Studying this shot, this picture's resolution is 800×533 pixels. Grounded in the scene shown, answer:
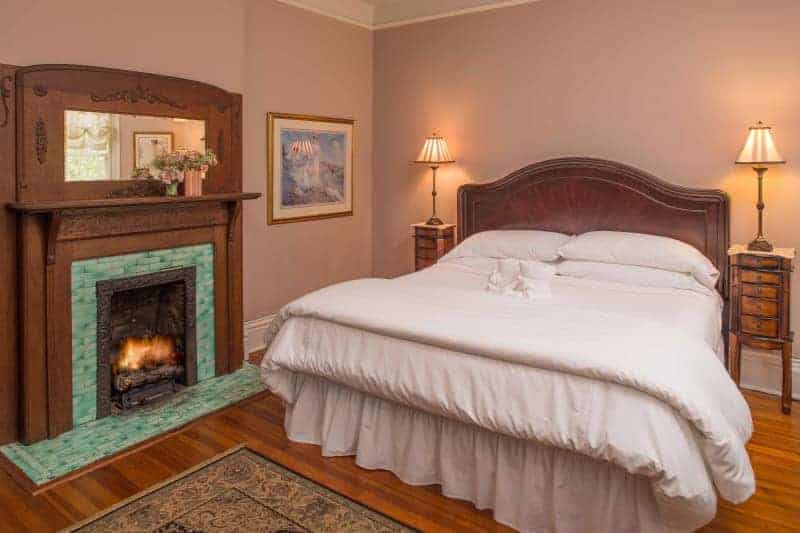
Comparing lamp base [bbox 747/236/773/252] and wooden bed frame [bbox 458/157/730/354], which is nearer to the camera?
lamp base [bbox 747/236/773/252]

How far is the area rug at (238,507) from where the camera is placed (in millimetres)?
2363

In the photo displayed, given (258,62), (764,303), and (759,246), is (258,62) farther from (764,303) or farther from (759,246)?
(764,303)

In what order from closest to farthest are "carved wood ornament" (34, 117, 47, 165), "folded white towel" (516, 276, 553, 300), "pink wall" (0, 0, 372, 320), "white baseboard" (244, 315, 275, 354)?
"carved wood ornament" (34, 117, 47, 165) < "pink wall" (0, 0, 372, 320) < "folded white towel" (516, 276, 553, 300) < "white baseboard" (244, 315, 275, 354)

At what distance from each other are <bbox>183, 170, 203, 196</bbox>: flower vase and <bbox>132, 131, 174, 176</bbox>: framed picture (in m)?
0.17

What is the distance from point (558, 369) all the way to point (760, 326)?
75.6 inches

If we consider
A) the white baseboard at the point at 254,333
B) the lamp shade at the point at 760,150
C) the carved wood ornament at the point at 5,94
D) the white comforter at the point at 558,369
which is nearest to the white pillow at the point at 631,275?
the white comforter at the point at 558,369

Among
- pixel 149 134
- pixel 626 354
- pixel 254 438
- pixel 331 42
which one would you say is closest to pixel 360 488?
pixel 254 438

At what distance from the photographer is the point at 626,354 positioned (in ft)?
7.13

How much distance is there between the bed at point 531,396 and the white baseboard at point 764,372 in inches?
24.4

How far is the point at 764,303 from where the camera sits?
3422 millimetres

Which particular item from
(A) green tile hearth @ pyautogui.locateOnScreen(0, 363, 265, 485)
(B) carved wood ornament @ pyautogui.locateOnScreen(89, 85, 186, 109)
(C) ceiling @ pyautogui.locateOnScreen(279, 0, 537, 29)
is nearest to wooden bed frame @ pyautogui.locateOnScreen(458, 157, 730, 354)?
(C) ceiling @ pyautogui.locateOnScreen(279, 0, 537, 29)

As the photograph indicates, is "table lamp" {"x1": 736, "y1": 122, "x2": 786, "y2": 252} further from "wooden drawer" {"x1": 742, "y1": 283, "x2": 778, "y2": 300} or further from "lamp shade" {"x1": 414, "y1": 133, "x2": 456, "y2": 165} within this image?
"lamp shade" {"x1": 414, "y1": 133, "x2": 456, "y2": 165}

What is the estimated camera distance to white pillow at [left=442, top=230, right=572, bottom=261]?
13.8 feet

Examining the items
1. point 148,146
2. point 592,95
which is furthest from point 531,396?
point 592,95
